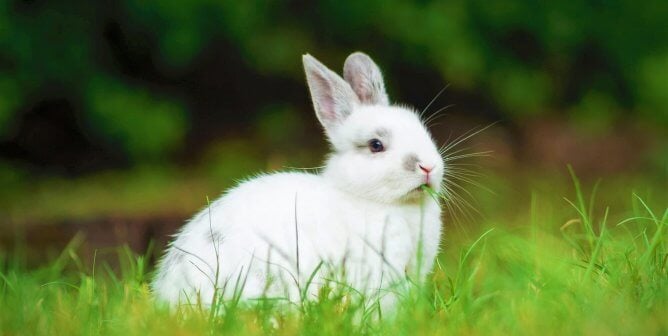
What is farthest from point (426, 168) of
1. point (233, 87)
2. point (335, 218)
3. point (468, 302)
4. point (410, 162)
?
point (233, 87)

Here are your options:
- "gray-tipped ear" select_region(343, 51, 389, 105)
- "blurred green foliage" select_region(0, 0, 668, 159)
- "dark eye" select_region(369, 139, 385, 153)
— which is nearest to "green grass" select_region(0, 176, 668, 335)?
"dark eye" select_region(369, 139, 385, 153)

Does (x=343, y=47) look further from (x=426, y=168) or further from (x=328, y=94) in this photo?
(x=426, y=168)

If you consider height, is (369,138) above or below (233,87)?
above

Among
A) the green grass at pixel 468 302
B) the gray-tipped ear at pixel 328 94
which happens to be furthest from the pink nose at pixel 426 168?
the gray-tipped ear at pixel 328 94

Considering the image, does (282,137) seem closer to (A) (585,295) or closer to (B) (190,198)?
(B) (190,198)

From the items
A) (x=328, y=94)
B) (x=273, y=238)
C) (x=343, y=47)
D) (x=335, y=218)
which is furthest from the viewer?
(x=343, y=47)

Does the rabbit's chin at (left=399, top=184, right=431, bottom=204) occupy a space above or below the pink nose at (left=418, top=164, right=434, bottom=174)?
below

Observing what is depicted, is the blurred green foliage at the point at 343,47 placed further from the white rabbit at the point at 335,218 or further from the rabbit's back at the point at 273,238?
the rabbit's back at the point at 273,238

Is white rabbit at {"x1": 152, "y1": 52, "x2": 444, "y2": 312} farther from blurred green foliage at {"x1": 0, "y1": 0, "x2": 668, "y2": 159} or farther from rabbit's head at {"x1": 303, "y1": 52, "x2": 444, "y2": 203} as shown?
blurred green foliage at {"x1": 0, "y1": 0, "x2": 668, "y2": 159}
